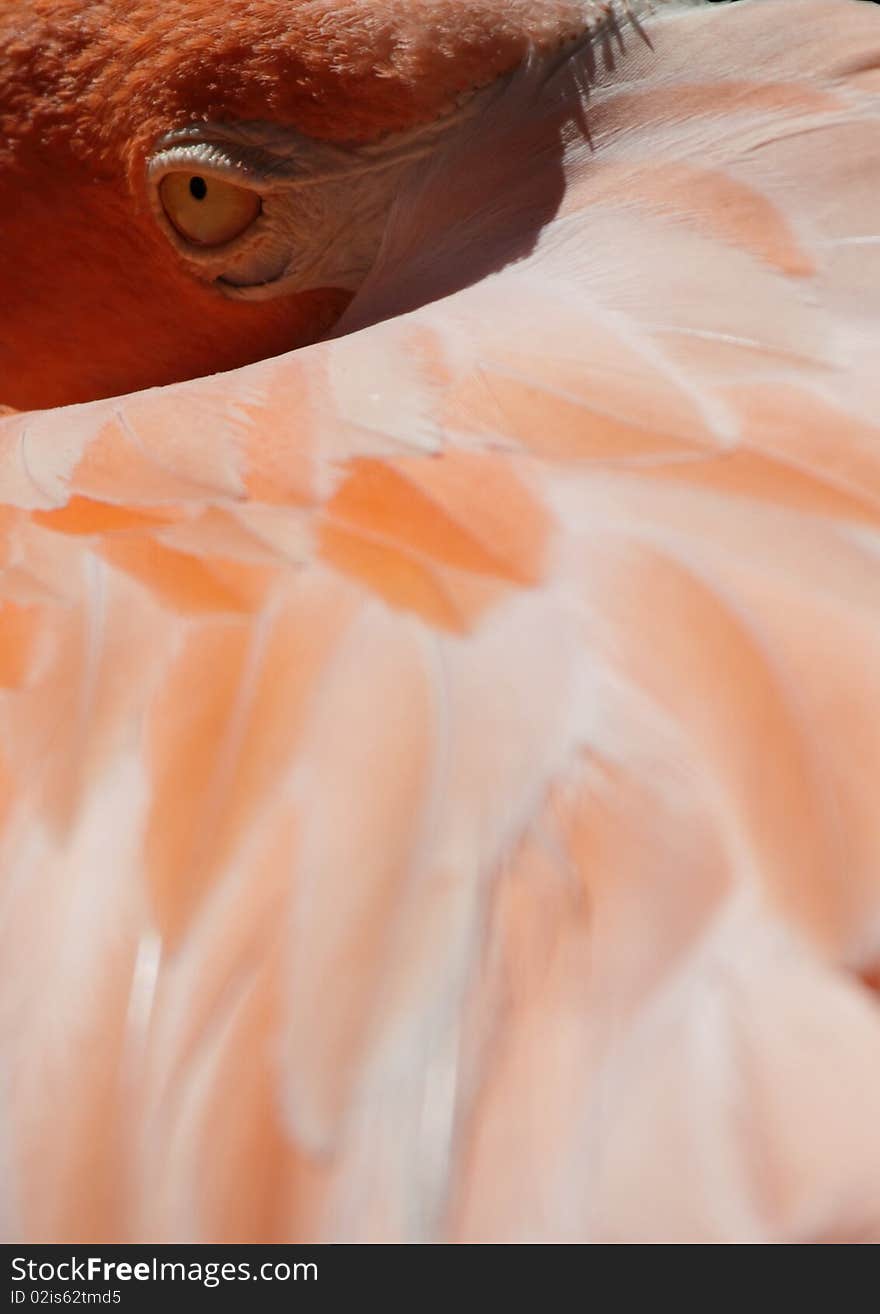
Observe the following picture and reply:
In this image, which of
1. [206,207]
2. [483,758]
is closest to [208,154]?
[206,207]

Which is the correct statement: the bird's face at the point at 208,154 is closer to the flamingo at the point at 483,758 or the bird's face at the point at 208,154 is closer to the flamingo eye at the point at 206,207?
the flamingo eye at the point at 206,207

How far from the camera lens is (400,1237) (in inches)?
28.4

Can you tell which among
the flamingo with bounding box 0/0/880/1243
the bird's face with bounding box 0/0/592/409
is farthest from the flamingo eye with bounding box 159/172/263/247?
the flamingo with bounding box 0/0/880/1243

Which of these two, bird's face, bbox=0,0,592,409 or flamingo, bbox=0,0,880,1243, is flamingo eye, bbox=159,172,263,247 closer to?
bird's face, bbox=0,0,592,409

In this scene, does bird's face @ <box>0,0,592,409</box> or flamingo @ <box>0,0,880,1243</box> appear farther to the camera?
bird's face @ <box>0,0,592,409</box>

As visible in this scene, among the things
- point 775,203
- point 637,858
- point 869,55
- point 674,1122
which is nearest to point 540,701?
point 637,858

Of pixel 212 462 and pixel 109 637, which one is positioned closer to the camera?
pixel 109 637

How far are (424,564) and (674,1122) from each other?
1.23 feet

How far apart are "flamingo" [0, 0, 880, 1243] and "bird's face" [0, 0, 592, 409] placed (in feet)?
1.02

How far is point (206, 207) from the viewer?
1504mm

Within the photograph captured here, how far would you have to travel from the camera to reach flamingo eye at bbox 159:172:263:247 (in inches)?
58.7

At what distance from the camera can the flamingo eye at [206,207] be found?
4.89 feet

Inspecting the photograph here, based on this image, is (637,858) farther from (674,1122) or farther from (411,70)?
(411,70)
